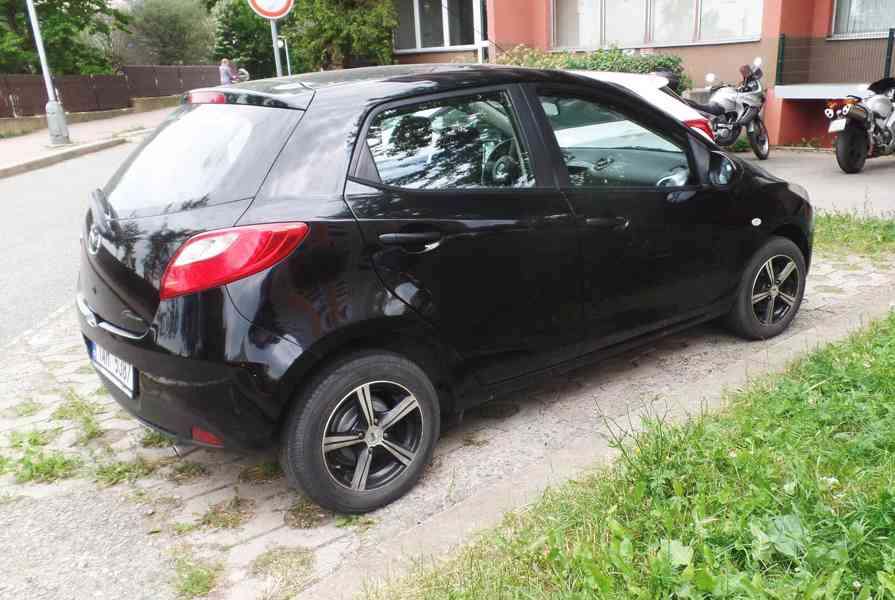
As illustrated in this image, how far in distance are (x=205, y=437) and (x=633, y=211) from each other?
2284 millimetres

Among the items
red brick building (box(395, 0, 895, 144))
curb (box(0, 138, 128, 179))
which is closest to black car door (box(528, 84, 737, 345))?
red brick building (box(395, 0, 895, 144))

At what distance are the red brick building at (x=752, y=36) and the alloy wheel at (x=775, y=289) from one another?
8.50 m

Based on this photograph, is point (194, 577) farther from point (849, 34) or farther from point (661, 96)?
point (849, 34)

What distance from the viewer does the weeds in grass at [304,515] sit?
3221 mm

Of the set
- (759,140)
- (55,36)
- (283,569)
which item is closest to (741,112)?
(759,140)

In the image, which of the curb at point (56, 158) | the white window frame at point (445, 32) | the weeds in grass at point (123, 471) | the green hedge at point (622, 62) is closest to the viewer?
the weeds in grass at point (123, 471)

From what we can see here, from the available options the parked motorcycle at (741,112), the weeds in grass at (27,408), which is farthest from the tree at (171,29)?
the weeds in grass at (27,408)

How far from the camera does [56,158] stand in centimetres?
1728

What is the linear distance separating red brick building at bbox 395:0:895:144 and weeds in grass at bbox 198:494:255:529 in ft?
37.9

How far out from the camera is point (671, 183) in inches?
167

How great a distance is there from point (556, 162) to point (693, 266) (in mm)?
1059

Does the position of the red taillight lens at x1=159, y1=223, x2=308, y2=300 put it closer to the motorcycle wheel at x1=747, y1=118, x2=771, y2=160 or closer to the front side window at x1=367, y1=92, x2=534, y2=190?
the front side window at x1=367, y1=92, x2=534, y2=190

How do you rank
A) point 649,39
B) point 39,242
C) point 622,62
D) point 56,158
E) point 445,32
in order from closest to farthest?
point 39,242, point 622,62, point 649,39, point 56,158, point 445,32

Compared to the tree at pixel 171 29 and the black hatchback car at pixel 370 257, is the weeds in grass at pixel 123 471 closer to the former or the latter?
the black hatchback car at pixel 370 257
